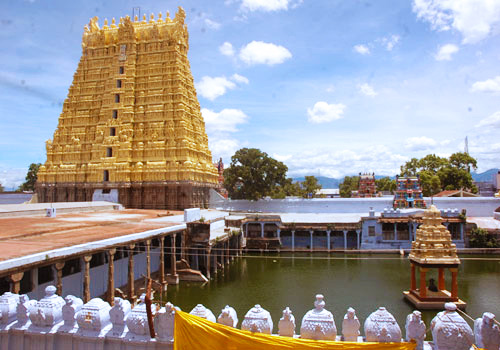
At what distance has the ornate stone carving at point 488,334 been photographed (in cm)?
506

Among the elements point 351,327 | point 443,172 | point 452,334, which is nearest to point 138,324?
A: point 351,327

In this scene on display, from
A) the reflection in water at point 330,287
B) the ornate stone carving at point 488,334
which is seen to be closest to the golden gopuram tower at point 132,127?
the reflection in water at point 330,287

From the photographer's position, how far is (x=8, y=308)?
21.1ft

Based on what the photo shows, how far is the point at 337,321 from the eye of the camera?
16.8 meters

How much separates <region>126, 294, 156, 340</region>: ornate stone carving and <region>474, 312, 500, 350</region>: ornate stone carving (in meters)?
4.72

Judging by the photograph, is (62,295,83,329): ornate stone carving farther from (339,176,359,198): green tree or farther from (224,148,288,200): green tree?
(339,176,359,198): green tree

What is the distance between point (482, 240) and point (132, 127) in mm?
35389

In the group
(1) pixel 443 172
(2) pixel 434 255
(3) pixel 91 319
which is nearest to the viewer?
(3) pixel 91 319

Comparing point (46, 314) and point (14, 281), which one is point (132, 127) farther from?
point (46, 314)

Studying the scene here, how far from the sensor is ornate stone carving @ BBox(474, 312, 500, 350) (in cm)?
506

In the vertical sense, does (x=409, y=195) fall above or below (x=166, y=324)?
above

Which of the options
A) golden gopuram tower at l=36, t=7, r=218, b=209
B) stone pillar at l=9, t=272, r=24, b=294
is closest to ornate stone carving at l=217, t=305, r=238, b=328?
stone pillar at l=9, t=272, r=24, b=294

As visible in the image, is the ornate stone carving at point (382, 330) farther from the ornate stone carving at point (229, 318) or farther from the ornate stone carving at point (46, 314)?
the ornate stone carving at point (46, 314)

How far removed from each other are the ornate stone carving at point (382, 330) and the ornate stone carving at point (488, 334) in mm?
1030
